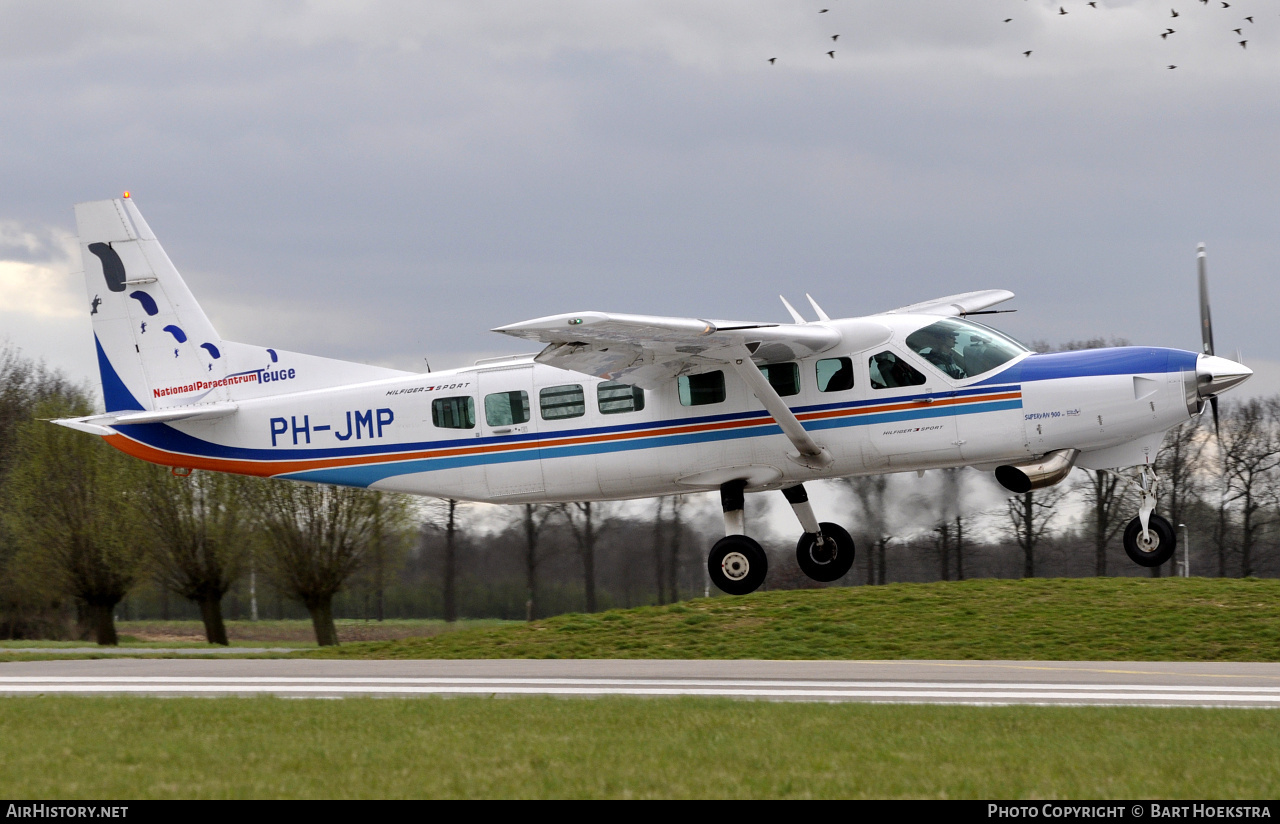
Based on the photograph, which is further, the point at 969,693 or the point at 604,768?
the point at 969,693

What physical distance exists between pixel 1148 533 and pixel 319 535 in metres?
37.1

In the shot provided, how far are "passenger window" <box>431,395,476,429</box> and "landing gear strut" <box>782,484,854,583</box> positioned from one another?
197 inches

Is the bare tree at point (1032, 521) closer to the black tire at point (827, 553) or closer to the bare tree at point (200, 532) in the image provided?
the black tire at point (827, 553)

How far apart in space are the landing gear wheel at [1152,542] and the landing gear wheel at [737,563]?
527cm

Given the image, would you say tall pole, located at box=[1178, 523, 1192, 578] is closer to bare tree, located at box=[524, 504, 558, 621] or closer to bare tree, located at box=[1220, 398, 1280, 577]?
bare tree, located at box=[1220, 398, 1280, 577]

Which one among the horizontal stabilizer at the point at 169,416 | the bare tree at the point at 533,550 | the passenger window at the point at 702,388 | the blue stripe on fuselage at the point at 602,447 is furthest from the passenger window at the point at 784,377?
the bare tree at the point at 533,550

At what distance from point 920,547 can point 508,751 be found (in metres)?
32.2

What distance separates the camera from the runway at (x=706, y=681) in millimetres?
16703

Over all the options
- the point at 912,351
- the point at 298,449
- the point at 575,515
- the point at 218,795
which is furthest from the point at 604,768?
the point at 575,515

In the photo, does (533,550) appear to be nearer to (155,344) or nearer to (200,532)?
(200,532)

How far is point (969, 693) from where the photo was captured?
1700cm

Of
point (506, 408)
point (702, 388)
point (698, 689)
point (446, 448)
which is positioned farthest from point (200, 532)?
point (698, 689)

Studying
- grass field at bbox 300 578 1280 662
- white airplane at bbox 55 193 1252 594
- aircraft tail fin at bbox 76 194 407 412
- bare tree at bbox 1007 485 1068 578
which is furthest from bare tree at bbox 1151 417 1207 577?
aircraft tail fin at bbox 76 194 407 412

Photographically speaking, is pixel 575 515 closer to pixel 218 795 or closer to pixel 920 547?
pixel 920 547
